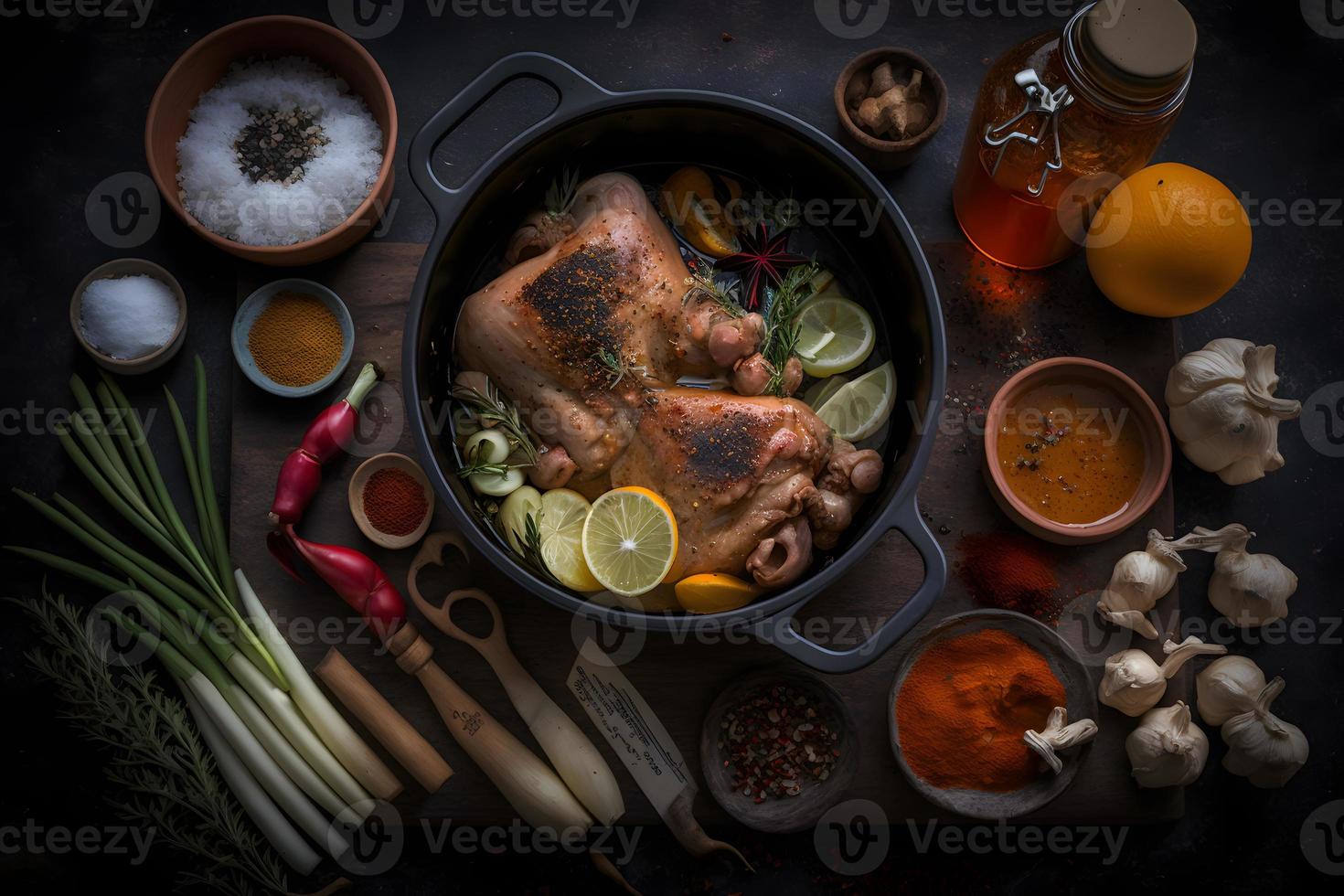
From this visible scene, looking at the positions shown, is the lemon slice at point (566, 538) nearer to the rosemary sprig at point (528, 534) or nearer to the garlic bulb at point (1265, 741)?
the rosemary sprig at point (528, 534)

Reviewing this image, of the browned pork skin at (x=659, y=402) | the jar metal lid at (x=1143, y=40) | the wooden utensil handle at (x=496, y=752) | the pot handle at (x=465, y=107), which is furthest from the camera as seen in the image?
the wooden utensil handle at (x=496, y=752)

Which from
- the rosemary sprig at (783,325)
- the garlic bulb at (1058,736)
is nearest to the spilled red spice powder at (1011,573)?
the garlic bulb at (1058,736)

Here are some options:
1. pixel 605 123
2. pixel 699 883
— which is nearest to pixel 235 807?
pixel 699 883

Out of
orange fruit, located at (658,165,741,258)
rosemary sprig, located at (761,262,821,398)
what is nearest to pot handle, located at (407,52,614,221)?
orange fruit, located at (658,165,741,258)

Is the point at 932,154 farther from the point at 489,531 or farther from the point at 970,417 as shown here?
the point at 489,531

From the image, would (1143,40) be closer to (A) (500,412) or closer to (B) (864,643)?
(B) (864,643)

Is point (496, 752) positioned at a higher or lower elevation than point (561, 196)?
lower

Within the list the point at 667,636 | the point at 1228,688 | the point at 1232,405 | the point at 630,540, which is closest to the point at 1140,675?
the point at 1228,688
